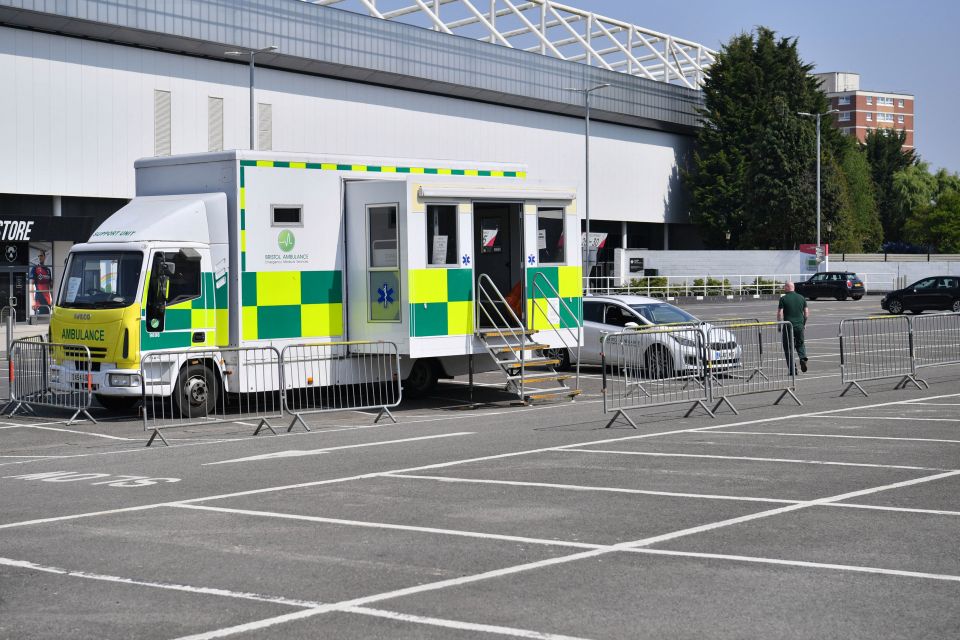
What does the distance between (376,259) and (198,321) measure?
2.70 metres

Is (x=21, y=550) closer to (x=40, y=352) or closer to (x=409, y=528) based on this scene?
(x=409, y=528)

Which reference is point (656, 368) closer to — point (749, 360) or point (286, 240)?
point (749, 360)

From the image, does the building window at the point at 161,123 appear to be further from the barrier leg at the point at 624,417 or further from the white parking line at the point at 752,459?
the white parking line at the point at 752,459

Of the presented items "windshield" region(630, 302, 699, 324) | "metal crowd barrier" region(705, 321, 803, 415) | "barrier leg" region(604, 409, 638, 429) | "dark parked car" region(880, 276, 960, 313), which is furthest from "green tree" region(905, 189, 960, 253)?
"barrier leg" region(604, 409, 638, 429)

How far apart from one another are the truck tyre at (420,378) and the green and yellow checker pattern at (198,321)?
137 inches

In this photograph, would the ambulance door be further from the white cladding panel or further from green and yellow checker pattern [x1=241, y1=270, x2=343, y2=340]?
the white cladding panel

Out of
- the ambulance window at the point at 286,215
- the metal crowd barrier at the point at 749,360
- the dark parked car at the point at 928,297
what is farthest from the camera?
the dark parked car at the point at 928,297

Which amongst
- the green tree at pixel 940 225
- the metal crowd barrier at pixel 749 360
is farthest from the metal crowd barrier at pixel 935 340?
the green tree at pixel 940 225

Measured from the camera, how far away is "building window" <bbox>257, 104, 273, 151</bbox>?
5081cm

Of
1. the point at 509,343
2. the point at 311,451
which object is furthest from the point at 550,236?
the point at 311,451

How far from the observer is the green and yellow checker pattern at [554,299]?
18797 mm

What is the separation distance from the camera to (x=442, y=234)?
17781 mm

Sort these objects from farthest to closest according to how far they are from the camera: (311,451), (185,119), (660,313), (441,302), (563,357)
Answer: (185,119), (563,357), (660,313), (441,302), (311,451)

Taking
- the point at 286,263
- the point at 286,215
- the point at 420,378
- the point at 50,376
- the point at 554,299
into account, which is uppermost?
the point at 286,215
